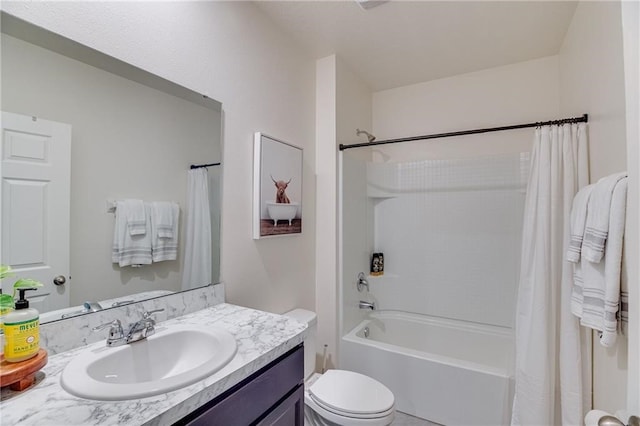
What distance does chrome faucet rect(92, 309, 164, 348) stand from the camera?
962 millimetres

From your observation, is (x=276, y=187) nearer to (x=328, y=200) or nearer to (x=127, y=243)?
(x=328, y=200)

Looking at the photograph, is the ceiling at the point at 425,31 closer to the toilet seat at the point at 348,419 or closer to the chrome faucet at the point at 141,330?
the chrome faucet at the point at 141,330

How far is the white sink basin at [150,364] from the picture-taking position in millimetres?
698

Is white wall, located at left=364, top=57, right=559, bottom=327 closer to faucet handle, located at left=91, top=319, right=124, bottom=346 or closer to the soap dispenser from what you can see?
faucet handle, located at left=91, top=319, right=124, bottom=346

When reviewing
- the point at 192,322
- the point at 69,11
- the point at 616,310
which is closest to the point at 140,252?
the point at 192,322

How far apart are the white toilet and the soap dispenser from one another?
48.5 inches

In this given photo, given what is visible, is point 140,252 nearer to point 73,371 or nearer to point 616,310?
point 73,371

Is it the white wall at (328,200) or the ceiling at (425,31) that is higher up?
the ceiling at (425,31)

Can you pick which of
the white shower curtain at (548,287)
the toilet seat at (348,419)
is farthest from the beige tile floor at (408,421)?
the toilet seat at (348,419)

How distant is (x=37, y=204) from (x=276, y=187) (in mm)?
1126

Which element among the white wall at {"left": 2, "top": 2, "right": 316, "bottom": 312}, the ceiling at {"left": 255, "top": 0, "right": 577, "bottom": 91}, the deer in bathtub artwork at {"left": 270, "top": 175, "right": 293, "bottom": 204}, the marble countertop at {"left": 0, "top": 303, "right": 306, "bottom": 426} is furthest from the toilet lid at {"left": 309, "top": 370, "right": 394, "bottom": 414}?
the ceiling at {"left": 255, "top": 0, "right": 577, "bottom": 91}

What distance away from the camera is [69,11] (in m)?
0.96

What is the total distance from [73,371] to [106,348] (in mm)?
174

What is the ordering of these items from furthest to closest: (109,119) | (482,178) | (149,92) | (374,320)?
1. (374,320)
2. (482,178)
3. (149,92)
4. (109,119)
